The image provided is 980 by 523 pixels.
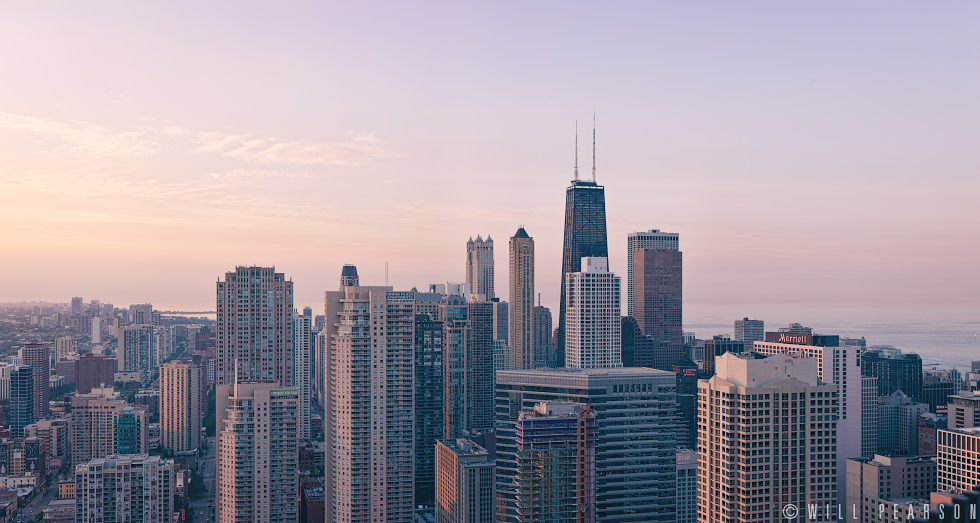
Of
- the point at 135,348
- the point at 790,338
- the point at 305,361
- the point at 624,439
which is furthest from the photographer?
the point at 135,348

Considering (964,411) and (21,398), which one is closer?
(964,411)

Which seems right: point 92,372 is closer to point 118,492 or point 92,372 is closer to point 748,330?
point 118,492

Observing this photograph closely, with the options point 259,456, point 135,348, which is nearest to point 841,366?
point 259,456

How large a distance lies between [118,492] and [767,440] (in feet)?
107

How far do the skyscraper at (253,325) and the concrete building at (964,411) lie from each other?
37070 mm

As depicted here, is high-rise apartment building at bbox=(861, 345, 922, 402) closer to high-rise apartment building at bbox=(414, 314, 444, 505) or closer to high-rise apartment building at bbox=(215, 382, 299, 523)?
high-rise apartment building at bbox=(414, 314, 444, 505)

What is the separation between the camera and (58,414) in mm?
81438

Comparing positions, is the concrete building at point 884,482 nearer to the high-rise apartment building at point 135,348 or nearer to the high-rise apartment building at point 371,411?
the high-rise apartment building at point 371,411

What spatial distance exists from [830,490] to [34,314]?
→ 88.7 meters

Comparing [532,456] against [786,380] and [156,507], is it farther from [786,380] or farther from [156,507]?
[156,507]

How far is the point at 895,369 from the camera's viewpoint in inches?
2429

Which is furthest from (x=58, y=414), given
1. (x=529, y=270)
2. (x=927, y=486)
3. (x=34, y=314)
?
(x=927, y=486)

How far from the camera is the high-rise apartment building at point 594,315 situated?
6500 centimetres

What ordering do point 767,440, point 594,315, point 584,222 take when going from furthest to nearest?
1. point 584,222
2. point 594,315
3. point 767,440
